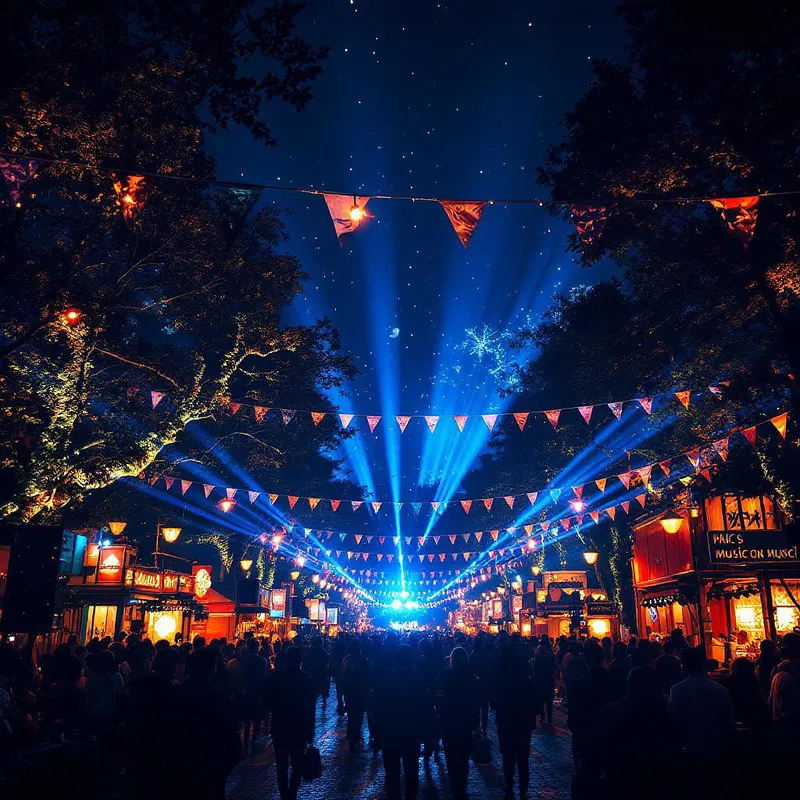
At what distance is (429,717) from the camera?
8.81 metres

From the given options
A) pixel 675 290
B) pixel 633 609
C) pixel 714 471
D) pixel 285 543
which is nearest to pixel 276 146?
pixel 675 290

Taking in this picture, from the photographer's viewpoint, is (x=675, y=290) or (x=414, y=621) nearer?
(x=675, y=290)

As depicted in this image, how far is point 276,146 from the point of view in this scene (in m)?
11.7

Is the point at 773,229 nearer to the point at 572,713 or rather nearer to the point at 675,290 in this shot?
the point at 675,290

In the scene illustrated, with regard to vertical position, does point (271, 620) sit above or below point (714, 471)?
below

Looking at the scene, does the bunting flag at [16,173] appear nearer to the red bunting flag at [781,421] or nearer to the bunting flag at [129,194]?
the bunting flag at [129,194]

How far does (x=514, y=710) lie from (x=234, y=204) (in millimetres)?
8334

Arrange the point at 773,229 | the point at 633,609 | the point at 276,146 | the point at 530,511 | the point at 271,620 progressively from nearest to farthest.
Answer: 1. the point at 276,146
2. the point at 773,229
3. the point at 633,609
4. the point at 271,620
5. the point at 530,511

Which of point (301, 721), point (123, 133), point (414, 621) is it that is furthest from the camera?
point (414, 621)

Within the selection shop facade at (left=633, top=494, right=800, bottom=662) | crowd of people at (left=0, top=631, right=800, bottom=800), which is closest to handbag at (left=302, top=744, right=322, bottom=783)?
crowd of people at (left=0, top=631, right=800, bottom=800)

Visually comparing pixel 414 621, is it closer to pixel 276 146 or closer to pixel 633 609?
pixel 633 609

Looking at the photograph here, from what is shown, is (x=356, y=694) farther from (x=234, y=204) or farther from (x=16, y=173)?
(x=16, y=173)

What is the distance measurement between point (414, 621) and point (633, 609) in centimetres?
15001

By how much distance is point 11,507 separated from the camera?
17.4 metres
